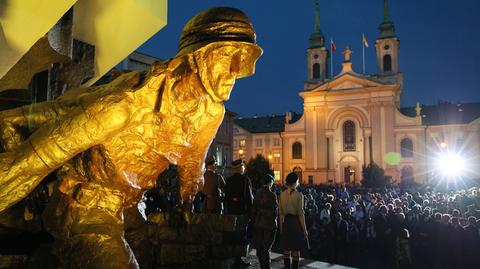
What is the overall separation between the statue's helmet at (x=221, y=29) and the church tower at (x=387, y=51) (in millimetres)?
67726

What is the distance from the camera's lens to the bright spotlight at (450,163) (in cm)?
5538

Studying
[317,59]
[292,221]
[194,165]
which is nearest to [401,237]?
[292,221]

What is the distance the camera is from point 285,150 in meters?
64.4

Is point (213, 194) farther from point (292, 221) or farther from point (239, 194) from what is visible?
point (292, 221)

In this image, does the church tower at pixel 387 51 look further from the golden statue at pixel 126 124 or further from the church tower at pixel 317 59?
the golden statue at pixel 126 124

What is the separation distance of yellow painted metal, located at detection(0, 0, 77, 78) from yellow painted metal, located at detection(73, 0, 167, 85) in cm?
80

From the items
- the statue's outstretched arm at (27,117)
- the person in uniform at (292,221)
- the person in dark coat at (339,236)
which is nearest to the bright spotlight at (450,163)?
the person in dark coat at (339,236)

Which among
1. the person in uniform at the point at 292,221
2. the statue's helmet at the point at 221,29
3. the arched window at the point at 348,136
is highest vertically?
the arched window at the point at 348,136

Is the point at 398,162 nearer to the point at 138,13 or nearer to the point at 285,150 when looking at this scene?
the point at 285,150

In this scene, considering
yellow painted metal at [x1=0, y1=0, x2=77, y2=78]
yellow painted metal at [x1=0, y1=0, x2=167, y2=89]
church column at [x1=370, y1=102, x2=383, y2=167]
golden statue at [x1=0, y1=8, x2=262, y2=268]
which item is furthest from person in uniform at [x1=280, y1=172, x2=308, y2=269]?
church column at [x1=370, y1=102, x2=383, y2=167]

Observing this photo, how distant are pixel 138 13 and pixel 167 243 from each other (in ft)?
6.57

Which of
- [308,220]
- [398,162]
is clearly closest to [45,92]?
[308,220]

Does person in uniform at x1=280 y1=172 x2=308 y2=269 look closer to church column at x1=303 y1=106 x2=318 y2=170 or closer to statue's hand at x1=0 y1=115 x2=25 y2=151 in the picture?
statue's hand at x1=0 y1=115 x2=25 y2=151

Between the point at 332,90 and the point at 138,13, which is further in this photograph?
the point at 332,90
